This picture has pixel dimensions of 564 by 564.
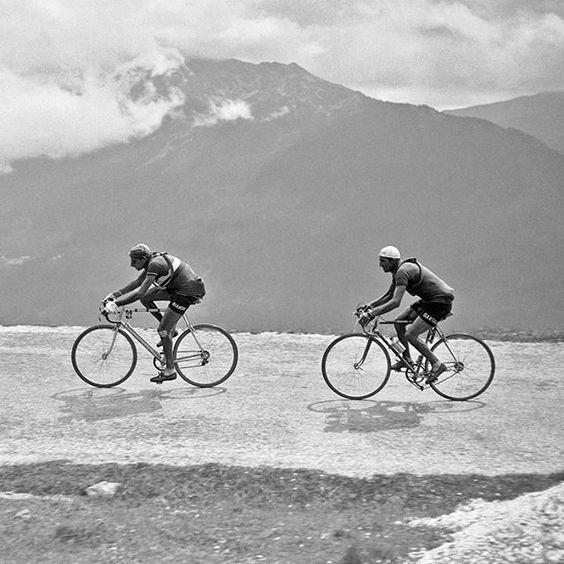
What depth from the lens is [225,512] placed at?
636 cm

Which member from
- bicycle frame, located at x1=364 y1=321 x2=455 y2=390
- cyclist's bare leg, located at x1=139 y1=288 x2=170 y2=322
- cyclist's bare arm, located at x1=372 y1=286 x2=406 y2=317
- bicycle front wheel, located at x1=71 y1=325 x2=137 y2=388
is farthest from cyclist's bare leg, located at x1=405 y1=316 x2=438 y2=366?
bicycle front wheel, located at x1=71 y1=325 x2=137 y2=388

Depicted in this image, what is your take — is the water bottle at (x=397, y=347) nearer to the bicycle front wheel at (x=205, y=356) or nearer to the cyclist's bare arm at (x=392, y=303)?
the cyclist's bare arm at (x=392, y=303)

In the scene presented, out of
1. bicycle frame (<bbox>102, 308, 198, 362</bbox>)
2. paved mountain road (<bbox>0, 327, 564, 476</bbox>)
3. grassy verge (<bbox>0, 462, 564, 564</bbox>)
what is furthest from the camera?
bicycle frame (<bbox>102, 308, 198, 362</bbox>)

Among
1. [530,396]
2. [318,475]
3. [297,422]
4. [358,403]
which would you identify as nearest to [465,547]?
[318,475]

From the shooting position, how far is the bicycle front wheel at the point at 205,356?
1009 cm

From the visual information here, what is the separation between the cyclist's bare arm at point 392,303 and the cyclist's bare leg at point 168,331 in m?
2.76

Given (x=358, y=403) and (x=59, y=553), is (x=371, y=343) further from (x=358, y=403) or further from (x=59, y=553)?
(x=59, y=553)

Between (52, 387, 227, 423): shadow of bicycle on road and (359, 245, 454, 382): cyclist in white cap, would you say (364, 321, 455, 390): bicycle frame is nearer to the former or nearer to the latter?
(359, 245, 454, 382): cyclist in white cap

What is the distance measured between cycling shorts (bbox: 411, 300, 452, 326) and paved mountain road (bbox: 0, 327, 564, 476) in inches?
45.0

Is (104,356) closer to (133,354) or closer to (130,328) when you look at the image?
(133,354)

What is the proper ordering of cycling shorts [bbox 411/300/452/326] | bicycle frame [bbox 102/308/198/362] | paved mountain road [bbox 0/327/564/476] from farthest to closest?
bicycle frame [bbox 102/308/198/362] < cycling shorts [bbox 411/300/452/326] < paved mountain road [bbox 0/327/564/476]

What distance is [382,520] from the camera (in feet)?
19.9

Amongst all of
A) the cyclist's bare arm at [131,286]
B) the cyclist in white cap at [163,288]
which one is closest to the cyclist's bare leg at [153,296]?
the cyclist in white cap at [163,288]

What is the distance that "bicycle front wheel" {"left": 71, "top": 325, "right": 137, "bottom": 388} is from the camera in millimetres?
10141
